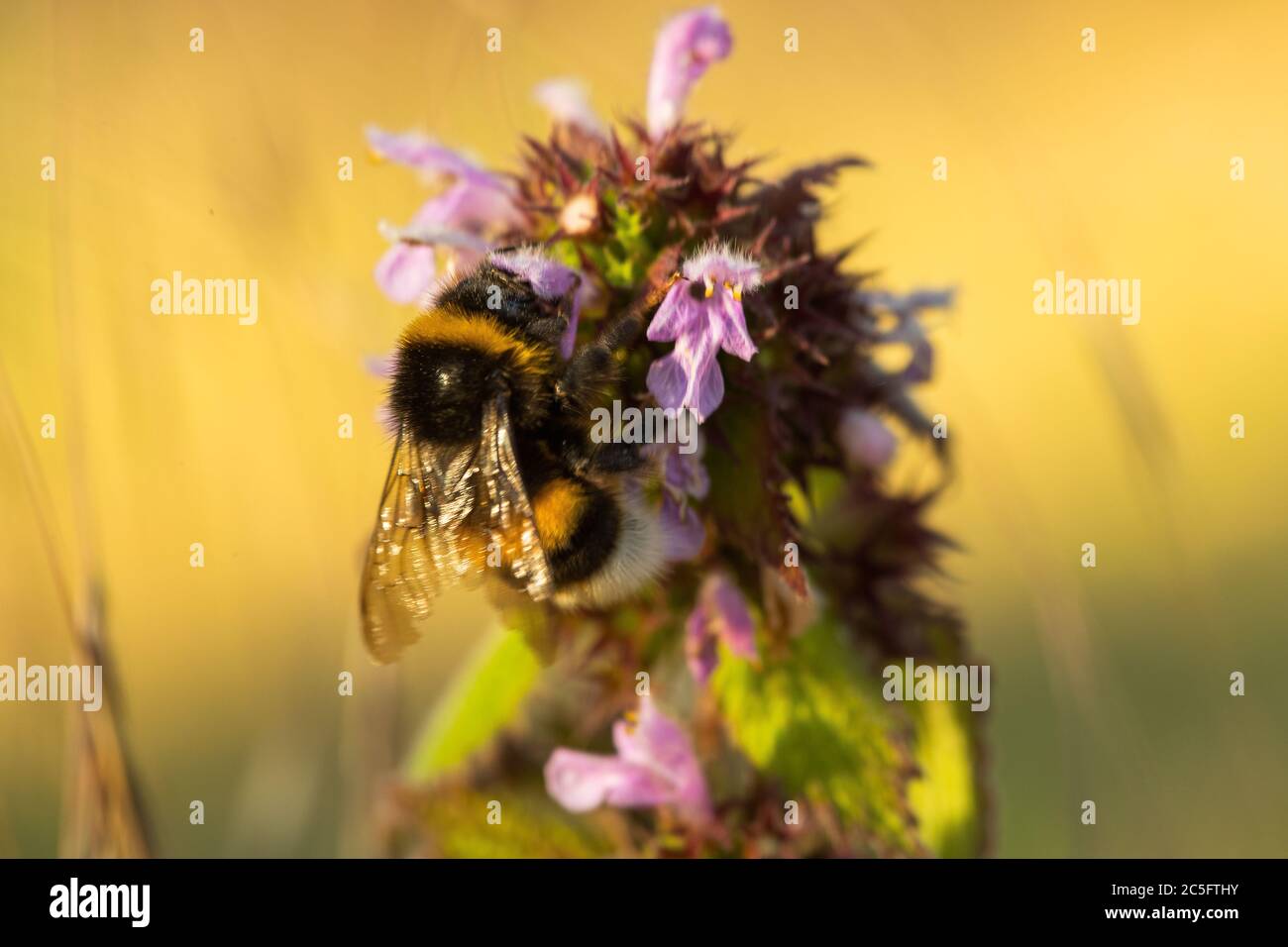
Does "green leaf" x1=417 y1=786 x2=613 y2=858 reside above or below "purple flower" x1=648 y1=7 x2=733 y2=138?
below

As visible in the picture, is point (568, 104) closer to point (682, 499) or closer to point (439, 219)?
point (439, 219)

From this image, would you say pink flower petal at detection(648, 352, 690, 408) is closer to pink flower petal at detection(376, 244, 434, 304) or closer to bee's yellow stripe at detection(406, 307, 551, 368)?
bee's yellow stripe at detection(406, 307, 551, 368)

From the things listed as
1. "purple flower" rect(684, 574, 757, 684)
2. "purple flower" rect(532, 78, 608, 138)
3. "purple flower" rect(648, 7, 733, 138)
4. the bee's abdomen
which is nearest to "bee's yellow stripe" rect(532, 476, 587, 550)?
the bee's abdomen

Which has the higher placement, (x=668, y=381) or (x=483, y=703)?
(x=668, y=381)

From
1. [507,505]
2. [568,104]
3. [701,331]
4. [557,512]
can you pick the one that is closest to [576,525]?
[557,512]

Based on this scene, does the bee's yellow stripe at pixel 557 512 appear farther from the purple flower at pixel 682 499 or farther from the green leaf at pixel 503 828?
the green leaf at pixel 503 828

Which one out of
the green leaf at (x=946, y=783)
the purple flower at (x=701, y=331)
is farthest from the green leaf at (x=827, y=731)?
the purple flower at (x=701, y=331)

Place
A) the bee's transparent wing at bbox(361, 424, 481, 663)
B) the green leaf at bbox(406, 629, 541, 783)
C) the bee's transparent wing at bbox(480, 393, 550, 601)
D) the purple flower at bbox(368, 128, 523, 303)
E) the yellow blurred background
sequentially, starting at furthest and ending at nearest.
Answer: the yellow blurred background → the green leaf at bbox(406, 629, 541, 783) → the purple flower at bbox(368, 128, 523, 303) → the bee's transparent wing at bbox(361, 424, 481, 663) → the bee's transparent wing at bbox(480, 393, 550, 601)

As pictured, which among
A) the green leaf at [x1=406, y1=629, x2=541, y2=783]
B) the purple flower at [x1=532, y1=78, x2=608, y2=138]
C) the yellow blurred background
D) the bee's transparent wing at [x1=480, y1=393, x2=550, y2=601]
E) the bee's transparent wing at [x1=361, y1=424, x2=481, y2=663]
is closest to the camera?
the bee's transparent wing at [x1=480, y1=393, x2=550, y2=601]
